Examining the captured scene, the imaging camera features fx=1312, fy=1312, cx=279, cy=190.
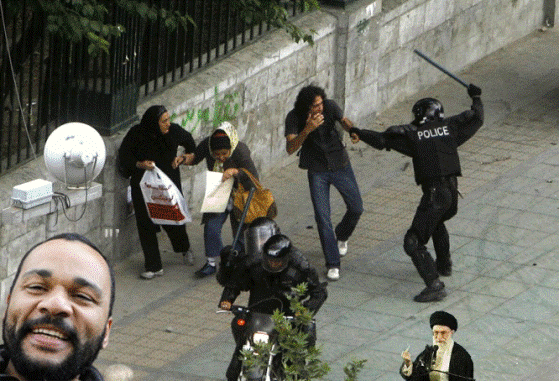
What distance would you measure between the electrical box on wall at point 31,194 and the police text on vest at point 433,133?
136 inches

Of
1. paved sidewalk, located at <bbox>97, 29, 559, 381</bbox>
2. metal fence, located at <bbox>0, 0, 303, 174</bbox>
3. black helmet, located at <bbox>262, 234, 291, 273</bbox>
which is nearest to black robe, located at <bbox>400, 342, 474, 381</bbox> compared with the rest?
black helmet, located at <bbox>262, 234, 291, 273</bbox>

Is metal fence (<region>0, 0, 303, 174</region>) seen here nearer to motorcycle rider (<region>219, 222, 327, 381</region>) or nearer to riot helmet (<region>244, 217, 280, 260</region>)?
riot helmet (<region>244, 217, 280, 260</region>)

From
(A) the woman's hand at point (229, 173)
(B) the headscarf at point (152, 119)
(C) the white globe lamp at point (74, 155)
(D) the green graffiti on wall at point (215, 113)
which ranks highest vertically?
(C) the white globe lamp at point (74, 155)

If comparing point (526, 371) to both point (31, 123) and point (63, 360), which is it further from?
point (63, 360)

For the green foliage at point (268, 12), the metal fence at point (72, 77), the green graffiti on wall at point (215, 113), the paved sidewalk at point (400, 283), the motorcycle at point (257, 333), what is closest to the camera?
the motorcycle at point (257, 333)

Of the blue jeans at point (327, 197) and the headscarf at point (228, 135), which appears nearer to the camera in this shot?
the headscarf at point (228, 135)

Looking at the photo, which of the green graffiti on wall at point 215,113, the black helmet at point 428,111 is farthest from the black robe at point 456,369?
the green graffiti on wall at point 215,113

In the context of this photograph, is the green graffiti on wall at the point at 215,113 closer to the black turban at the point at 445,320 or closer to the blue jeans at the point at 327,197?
the blue jeans at the point at 327,197

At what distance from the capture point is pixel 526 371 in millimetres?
9438

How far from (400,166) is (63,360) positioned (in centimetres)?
1183

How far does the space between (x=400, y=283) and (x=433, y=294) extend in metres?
0.48

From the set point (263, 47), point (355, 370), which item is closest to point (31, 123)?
point (263, 47)

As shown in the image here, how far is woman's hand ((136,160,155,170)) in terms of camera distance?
1100cm

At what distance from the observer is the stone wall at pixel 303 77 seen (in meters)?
11.3
